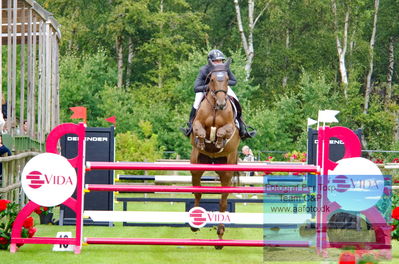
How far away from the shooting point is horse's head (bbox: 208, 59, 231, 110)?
1228 centimetres

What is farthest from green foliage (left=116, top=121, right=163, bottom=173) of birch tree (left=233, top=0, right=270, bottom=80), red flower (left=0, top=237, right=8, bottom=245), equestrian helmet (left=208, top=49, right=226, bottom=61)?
red flower (left=0, top=237, right=8, bottom=245)

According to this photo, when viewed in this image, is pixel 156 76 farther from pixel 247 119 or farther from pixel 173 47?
pixel 247 119

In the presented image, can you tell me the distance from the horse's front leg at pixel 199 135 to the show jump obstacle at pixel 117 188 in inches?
82.9

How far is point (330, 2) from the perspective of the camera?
49.5 meters

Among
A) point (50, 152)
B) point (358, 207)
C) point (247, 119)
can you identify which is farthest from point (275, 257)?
point (247, 119)

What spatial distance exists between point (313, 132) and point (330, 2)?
35.8 m

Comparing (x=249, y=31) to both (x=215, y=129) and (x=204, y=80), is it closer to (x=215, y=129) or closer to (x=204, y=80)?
(x=204, y=80)

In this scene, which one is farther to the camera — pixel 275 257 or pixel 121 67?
pixel 121 67

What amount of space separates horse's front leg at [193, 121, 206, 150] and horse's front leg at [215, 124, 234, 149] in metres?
0.19

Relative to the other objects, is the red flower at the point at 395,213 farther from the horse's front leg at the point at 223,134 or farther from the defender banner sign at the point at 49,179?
the defender banner sign at the point at 49,179

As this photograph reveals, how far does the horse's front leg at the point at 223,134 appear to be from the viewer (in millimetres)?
12602

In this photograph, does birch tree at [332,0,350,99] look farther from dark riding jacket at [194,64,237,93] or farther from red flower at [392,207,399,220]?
red flower at [392,207,399,220]

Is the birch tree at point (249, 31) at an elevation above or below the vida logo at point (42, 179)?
above

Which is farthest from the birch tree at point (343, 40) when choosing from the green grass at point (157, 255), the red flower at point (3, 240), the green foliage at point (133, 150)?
the red flower at point (3, 240)
